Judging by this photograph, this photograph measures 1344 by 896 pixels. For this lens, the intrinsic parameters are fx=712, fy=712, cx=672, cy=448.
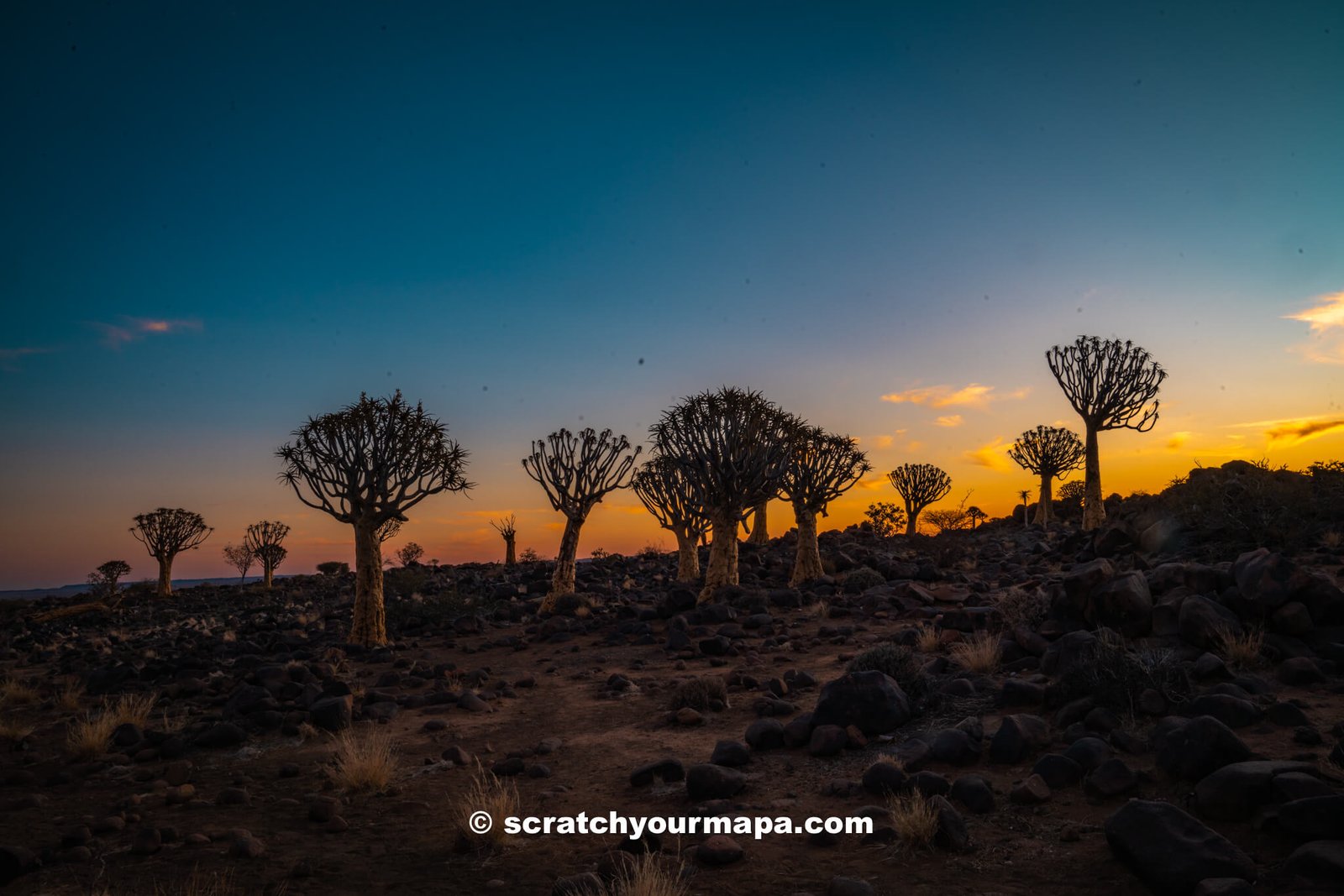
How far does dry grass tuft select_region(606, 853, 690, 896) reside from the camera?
498 cm

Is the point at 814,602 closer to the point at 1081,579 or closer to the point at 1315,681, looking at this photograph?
the point at 1081,579

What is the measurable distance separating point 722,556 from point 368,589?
9657 millimetres

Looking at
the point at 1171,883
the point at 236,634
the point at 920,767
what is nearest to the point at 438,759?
the point at 920,767

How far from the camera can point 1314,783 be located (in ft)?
16.5

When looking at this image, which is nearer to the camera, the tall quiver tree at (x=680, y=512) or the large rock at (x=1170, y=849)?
the large rock at (x=1170, y=849)

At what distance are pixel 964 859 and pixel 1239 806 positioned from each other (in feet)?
6.66

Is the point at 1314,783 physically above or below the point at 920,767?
above

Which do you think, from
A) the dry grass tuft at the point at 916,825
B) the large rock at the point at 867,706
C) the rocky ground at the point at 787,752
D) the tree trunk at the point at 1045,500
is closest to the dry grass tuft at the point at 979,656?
the rocky ground at the point at 787,752

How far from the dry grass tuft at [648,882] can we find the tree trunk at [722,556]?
14881 mm

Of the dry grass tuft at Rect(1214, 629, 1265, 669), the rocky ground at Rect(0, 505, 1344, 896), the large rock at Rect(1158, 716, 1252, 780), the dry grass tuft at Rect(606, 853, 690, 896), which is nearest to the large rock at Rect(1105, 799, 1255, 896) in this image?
the rocky ground at Rect(0, 505, 1344, 896)

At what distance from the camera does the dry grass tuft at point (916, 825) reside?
18.9 feet

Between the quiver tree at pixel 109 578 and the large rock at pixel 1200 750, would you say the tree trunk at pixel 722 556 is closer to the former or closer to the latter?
the large rock at pixel 1200 750

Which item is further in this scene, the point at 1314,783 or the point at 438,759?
the point at 438,759

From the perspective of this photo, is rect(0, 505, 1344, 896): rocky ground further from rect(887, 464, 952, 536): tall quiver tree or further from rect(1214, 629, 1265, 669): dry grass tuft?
rect(887, 464, 952, 536): tall quiver tree
